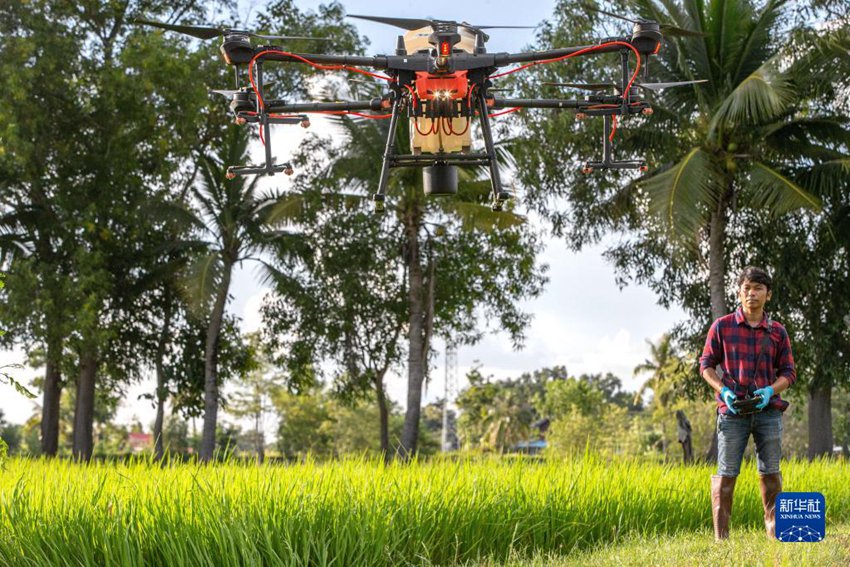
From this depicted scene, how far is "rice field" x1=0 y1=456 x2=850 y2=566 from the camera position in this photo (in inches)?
205

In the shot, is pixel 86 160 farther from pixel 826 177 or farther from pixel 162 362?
pixel 826 177

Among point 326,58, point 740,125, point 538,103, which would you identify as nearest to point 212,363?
point 740,125

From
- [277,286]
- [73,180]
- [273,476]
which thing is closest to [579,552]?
[273,476]

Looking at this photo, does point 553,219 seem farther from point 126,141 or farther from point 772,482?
point 772,482

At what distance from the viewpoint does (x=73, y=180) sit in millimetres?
21281

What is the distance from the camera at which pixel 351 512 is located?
5.82m

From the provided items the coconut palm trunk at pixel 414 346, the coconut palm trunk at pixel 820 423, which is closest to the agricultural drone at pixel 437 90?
the coconut palm trunk at pixel 414 346

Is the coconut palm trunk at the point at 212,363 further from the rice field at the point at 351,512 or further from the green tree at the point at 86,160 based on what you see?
the rice field at the point at 351,512

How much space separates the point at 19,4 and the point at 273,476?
17.0m

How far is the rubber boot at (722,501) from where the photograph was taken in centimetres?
617

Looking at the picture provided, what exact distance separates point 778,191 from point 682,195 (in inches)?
76.9

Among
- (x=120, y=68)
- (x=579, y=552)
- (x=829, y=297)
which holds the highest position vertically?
(x=120, y=68)

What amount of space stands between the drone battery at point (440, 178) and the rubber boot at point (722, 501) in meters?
2.60
